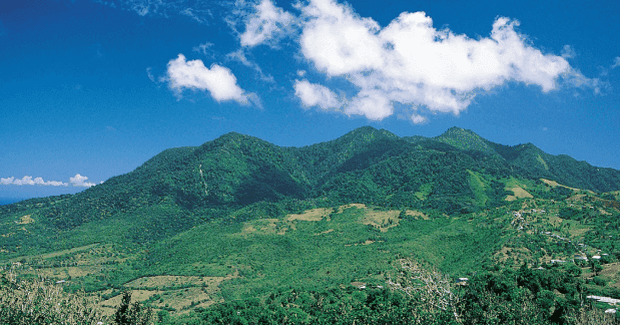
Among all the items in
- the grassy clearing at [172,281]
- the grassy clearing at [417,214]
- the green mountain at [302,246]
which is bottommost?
the grassy clearing at [172,281]

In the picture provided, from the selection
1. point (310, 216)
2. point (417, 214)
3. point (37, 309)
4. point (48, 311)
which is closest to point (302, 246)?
point (310, 216)

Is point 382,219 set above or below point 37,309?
above

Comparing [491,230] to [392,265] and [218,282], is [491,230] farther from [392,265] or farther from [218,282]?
[218,282]

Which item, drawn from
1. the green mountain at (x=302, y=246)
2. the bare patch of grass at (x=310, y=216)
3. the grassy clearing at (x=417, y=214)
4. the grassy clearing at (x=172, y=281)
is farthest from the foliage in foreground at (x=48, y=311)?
the grassy clearing at (x=417, y=214)

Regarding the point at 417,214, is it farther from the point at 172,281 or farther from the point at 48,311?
the point at 48,311

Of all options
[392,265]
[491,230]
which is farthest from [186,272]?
[491,230]

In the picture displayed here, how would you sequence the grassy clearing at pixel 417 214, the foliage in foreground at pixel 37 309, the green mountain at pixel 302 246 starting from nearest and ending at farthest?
the foliage in foreground at pixel 37 309 < the green mountain at pixel 302 246 < the grassy clearing at pixel 417 214

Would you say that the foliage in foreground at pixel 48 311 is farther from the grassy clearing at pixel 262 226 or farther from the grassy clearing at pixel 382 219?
the grassy clearing at pixel 382 219

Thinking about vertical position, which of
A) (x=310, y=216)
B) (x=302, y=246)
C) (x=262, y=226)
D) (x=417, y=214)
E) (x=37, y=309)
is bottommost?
(x=302, y=246)

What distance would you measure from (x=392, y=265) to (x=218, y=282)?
189 feet

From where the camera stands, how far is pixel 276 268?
454 ft

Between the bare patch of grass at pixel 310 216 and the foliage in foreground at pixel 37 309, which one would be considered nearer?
the foliage in foreground at pixel 37 309

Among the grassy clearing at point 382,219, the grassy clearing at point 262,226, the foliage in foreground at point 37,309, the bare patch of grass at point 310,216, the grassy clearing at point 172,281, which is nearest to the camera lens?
the foliage in foreground at point 37,309

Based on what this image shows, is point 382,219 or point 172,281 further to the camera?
point 382,219
